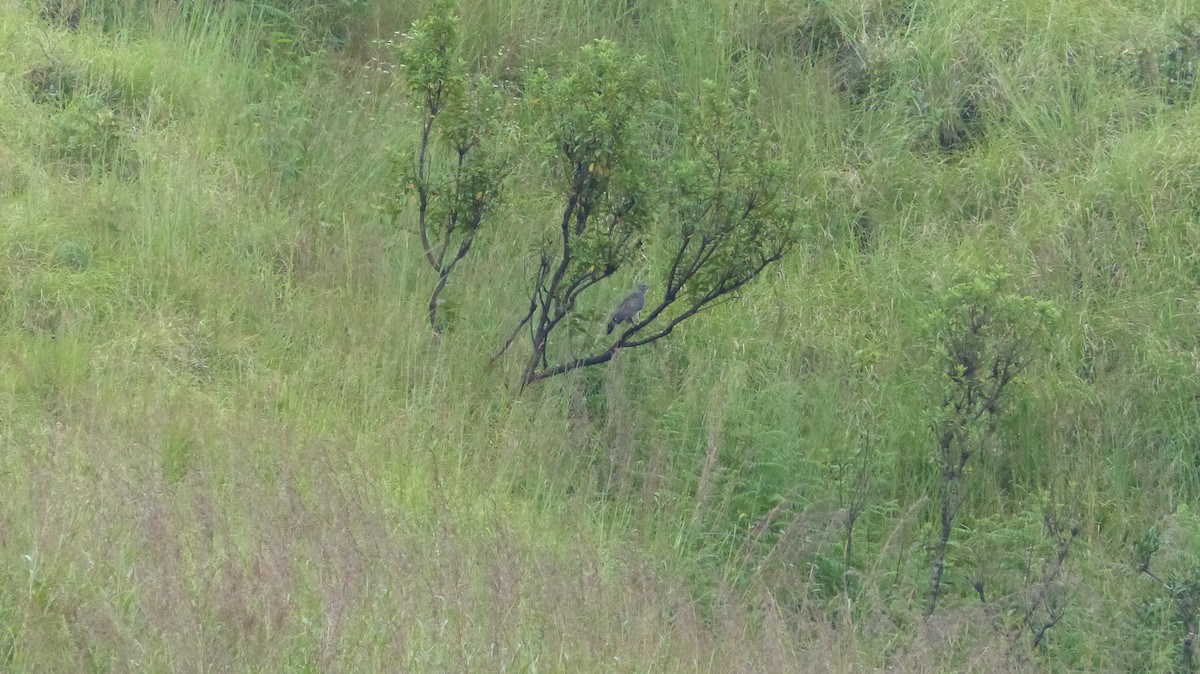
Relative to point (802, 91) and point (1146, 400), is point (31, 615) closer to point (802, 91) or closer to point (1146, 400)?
point (1146, 400)

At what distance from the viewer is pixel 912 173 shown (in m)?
7.91

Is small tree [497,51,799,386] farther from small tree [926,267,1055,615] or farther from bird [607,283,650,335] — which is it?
small tree [926,267,1055,615]

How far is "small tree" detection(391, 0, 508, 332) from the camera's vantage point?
20.0 feet

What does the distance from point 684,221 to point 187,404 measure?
2.33m

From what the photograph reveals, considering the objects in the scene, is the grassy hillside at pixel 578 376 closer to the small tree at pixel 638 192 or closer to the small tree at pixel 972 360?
the small tree at pixel 972 360

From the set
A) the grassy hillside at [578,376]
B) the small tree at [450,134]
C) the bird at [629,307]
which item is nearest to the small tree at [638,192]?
the bird at [629,307]

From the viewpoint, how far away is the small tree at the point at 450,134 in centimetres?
610

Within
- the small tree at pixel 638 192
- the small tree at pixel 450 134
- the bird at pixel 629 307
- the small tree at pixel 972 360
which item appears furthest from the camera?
the bird at pixel 629 307

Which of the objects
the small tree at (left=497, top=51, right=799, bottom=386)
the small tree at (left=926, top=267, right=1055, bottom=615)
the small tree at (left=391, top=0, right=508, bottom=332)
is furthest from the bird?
the small tree at (left=926, top=267, right=1055, bottom=615)

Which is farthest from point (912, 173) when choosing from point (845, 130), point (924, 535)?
point (924, 535)

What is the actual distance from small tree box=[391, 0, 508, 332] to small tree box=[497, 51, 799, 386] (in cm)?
35

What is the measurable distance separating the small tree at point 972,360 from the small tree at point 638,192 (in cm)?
88

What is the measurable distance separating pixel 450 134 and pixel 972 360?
2.58 m

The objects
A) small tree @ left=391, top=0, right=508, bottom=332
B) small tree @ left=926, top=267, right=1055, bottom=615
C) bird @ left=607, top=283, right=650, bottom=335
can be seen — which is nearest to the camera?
small tree @ left=926, top=267, right=1055, bottom=615
